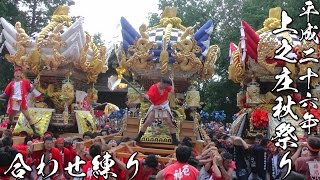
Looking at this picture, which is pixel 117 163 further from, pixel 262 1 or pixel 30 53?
pixel 262 1

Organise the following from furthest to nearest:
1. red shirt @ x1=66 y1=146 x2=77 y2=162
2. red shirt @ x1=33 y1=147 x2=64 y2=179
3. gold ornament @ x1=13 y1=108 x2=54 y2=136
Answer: gold ornament @ x1=13 y1=108 x2=54 y2=136 < red shirt @ x1=66 y1=146 x2=77 y2=162 < red shirt @ x1=33 y1=147 x2=64 y2=179

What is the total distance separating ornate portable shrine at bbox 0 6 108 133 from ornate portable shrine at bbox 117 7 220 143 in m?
0.94

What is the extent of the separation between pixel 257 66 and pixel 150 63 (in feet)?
6.89

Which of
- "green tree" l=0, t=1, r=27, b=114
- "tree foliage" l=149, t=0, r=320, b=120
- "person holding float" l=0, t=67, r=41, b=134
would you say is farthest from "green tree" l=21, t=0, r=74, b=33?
"person holding float" l=0, t=67, r=41, b=134

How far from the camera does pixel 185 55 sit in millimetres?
8266

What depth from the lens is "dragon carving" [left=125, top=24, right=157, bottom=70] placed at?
838cm

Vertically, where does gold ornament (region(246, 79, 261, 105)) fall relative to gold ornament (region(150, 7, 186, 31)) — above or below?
below

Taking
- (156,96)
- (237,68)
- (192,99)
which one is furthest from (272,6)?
(156,96)

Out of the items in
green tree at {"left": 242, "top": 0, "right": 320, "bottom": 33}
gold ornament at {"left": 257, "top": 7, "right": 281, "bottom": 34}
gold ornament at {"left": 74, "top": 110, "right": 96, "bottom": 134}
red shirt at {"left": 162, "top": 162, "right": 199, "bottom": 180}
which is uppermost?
green tree at {"left": 242, "top": 0, "right": 320, "bottom": 33}

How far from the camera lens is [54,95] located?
9148 millimetres

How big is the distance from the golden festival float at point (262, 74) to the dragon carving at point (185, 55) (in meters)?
1.04

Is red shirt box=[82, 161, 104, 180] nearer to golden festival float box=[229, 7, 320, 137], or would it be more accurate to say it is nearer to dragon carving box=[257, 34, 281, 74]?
golden festival float box=[229, 7, 320, 137]

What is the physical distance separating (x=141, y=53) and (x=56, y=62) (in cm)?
167

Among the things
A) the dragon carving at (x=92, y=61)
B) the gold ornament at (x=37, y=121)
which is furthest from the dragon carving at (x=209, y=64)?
the gold ornament at (x=37, y=121)
